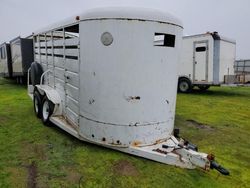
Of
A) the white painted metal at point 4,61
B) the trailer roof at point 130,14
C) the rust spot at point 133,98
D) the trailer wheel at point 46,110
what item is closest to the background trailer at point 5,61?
the white painted metal at point 4,61

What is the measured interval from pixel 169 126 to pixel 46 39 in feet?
11.9

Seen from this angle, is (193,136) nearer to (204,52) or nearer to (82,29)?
(82,29)

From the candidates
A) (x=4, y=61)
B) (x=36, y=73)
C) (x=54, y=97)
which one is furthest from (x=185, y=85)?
(x=4, y=61)

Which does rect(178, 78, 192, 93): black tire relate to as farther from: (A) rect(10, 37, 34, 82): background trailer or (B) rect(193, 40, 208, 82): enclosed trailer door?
(A) rect(10, 37, 34, 82): background trailer

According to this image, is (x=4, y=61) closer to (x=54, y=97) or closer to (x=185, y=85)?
(x=185, y=85)

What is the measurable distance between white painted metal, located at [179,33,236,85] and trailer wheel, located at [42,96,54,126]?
23.3ft

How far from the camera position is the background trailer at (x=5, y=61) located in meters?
14.0

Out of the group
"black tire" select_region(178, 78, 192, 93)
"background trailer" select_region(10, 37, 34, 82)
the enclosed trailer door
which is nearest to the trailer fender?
"background trailer" select_region(10, 37, 34, 82)

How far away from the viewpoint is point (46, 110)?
597 cm

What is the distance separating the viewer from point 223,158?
14.1ft

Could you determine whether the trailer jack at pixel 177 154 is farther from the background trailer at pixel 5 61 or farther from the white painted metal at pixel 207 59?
the background trailer at pixel 5 61

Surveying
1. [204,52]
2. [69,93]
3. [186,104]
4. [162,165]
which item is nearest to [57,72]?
[69,93]

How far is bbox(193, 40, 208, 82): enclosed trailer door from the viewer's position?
10695 mm

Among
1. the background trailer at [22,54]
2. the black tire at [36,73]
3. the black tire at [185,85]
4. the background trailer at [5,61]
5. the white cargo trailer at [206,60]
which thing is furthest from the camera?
the background trailer at [5,61]
